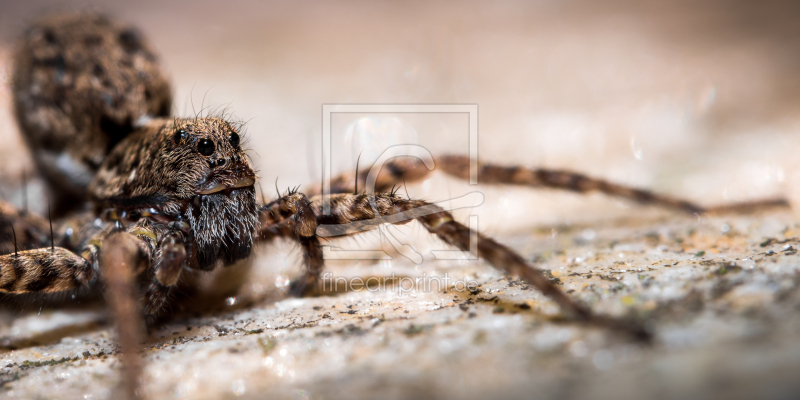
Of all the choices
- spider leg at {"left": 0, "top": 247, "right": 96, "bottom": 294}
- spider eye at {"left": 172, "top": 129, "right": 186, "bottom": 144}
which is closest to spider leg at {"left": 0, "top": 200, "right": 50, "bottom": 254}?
spider leg at {"left": 0, "top": 247, "right": 96, "bottom": 294}

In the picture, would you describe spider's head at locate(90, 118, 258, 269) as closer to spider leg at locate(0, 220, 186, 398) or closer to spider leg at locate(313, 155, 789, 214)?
spider leg at locate(0, 220, 186, 398)

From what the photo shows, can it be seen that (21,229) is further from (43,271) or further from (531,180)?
(531,180)

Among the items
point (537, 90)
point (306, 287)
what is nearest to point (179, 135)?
point (306, 287)

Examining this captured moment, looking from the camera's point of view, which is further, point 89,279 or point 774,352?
point 89,279

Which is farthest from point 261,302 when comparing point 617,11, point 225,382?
point 617,11

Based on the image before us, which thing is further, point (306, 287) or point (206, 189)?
point (306, 287)

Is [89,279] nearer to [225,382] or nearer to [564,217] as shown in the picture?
[225,382]
